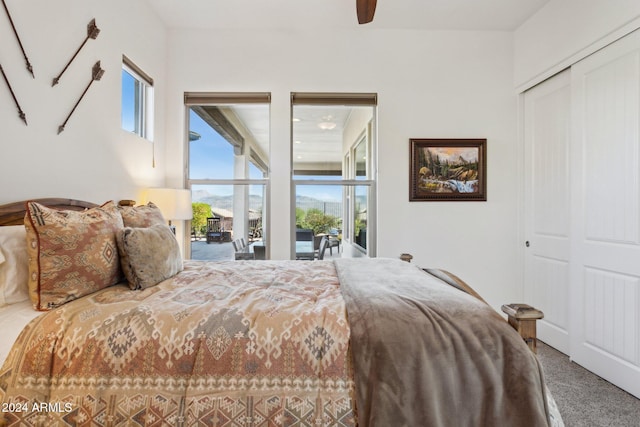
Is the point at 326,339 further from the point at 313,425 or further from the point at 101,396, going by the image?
the point at 101,396

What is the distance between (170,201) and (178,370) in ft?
6.76

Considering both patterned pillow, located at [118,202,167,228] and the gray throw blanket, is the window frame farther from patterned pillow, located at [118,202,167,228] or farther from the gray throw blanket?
the gray throw blanket

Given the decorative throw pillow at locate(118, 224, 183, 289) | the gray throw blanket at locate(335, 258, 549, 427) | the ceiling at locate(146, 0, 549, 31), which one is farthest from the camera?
the ceiling at locate(146, 0, 549, 31)

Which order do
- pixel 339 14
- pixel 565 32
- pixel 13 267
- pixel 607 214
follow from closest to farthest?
pixel 13 267 → pixel 607 214 → pixel 565 32 → pixel 339 14

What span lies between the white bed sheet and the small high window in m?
1.85

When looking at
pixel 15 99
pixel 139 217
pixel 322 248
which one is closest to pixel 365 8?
pixel 139 217

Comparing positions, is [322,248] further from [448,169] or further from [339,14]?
[339,14]

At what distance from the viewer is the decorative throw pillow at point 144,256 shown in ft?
4.89

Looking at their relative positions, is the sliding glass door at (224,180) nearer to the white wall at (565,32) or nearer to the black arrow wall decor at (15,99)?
the black arrow wall decor at (15,99)

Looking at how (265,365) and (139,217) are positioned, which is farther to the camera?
(139,217)

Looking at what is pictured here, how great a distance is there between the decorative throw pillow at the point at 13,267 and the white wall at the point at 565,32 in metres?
3.82

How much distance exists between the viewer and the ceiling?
2.87m

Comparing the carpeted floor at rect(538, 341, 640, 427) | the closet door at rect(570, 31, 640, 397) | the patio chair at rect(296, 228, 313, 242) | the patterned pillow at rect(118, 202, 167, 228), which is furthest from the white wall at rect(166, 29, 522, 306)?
the patterned pillow at rect(118, 202, 167, 228)

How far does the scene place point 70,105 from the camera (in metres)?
1.98
